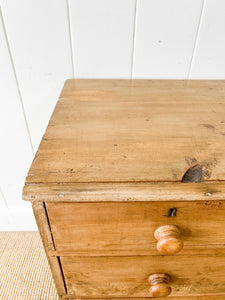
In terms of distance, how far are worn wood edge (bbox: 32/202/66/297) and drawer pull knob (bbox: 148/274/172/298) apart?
0.68 feet

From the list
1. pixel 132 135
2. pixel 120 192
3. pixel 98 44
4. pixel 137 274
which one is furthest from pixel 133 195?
pixel 98 44

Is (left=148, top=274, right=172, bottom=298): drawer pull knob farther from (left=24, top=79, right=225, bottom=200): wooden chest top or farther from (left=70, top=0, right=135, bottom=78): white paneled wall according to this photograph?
(left=70, top=0, right=135, bottom=78): white paneled wall

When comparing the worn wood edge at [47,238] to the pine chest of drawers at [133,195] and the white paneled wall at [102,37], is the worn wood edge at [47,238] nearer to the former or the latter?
the pine chest of drawers at [133,195]

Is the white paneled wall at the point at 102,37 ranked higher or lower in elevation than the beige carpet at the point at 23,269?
higher

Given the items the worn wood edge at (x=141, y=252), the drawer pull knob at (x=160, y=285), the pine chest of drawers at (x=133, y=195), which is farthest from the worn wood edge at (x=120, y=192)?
the drawer pull knob at (x=160, y=285)

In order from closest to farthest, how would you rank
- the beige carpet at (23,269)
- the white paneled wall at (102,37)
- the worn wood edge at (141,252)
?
the worn wood edge at (141,252) < the white paneled wall at (102,37) < the beige carpet at (23,269)

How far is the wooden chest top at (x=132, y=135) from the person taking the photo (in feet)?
1.35

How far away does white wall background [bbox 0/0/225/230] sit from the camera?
0.70 metres

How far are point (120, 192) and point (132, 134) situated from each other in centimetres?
16

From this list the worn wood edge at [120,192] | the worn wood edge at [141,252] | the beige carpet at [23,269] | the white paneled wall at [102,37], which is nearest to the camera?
the worn wood edge at [120,192]

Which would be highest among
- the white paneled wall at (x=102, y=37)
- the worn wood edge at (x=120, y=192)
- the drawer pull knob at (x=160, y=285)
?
the white paneled wall at (x=102, y=37)

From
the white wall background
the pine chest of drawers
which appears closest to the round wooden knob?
the pine chest of drawers

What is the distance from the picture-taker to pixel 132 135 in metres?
0.50

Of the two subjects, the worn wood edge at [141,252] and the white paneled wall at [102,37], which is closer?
the worn wood edge at [141,252]
